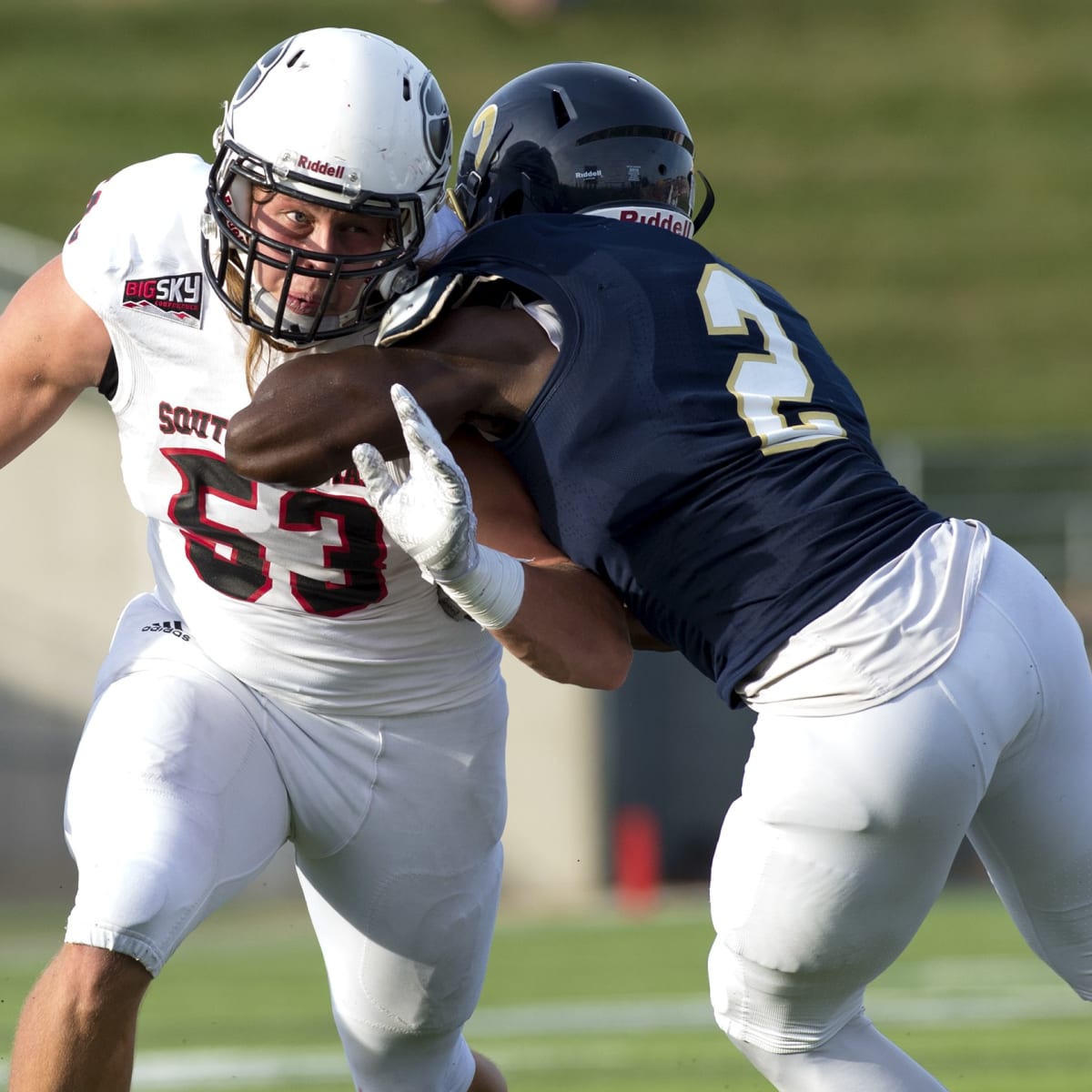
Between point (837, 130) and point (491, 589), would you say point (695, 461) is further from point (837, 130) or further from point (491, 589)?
point (837, 130)

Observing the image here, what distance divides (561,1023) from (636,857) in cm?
483

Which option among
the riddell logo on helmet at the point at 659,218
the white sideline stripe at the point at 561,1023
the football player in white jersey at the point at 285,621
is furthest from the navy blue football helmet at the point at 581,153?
Result: the white sideline stripe at the point at 561,1023

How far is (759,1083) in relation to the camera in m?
5.09

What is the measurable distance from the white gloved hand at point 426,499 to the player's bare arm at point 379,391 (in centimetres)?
5

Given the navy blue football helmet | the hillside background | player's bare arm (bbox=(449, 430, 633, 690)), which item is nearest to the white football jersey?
player's bare arm (bbox=(449, 430, 633, 690))

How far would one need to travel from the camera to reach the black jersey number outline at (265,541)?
128 inches

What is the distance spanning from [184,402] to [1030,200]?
60.3 feet

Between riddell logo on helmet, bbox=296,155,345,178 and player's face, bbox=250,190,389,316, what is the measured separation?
54 mm

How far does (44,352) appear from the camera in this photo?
3.26 m

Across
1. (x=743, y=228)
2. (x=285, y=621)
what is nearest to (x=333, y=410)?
(x=285, y=621)

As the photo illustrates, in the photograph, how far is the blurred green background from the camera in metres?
19.0

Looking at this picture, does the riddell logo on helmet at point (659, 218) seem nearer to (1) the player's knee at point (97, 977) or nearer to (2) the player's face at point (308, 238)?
(2) the player's face at point (308, 238)

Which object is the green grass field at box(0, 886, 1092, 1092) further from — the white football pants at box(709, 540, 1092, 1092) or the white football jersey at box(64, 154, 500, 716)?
the white football pants at box(709, 540, 1092, 1092)

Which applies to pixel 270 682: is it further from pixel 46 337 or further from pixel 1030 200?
pixel 1030 200
